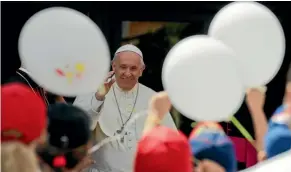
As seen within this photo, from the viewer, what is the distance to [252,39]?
2.42 m

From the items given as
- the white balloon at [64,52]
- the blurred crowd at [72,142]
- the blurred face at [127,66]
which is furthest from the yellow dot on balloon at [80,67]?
the blurred face at [127,66]

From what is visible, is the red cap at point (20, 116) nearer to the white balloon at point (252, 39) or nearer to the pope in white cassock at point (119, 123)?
the white balloon at point (252, 39)

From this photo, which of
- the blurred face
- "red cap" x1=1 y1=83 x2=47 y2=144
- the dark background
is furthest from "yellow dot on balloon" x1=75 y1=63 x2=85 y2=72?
the dark background

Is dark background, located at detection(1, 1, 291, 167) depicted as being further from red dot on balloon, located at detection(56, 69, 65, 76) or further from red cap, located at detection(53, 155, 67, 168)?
red cap, located at detection(53, 155, 67, 168)

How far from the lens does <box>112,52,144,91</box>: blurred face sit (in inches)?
128

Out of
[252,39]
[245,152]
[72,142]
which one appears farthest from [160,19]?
[72,142]

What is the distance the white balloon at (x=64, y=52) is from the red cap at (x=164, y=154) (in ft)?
1.32

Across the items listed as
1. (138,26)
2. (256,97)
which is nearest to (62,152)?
(256,97)

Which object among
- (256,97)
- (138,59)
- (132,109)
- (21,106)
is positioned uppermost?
(21,106)

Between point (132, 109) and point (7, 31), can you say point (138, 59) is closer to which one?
point (132, 109)

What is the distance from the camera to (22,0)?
3426 mm

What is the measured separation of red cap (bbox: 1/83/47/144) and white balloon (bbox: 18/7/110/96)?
0.31 metres

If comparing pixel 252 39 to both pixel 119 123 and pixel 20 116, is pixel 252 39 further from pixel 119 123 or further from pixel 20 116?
pixel 119 123

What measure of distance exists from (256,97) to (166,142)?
59 cm
